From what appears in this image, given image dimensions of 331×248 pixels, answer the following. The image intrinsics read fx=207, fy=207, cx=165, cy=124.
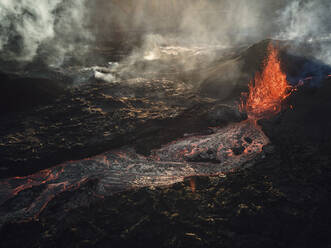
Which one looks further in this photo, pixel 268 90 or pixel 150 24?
pixel 150 24

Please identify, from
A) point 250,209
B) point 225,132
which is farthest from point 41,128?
point 250,209

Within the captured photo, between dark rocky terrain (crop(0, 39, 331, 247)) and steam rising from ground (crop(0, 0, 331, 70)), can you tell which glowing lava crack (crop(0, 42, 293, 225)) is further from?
steam rising from ground (crop(0, 0, 331, 70))

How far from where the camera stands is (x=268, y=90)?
10.8 meters

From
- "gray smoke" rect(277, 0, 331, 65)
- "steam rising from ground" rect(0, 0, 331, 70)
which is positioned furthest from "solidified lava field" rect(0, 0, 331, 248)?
"gray smoke" rect(277, 0, 331, 65)

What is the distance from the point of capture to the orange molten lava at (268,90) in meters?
10.0

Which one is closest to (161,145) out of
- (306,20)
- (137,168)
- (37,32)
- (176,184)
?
(137,168)

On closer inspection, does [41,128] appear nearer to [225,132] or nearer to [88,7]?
[225,132]

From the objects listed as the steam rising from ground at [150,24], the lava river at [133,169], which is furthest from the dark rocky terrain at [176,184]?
the steam rising from ground at [150,24]

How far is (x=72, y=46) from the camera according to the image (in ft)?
58.9

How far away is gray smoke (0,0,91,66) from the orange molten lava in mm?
12698

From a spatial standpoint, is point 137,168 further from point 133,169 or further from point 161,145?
point 161,145

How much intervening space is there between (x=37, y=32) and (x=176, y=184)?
18.4m

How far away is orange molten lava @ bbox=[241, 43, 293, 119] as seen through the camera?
32.9 feet

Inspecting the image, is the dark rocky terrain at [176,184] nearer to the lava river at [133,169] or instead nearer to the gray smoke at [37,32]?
the lava river at [133,169]
